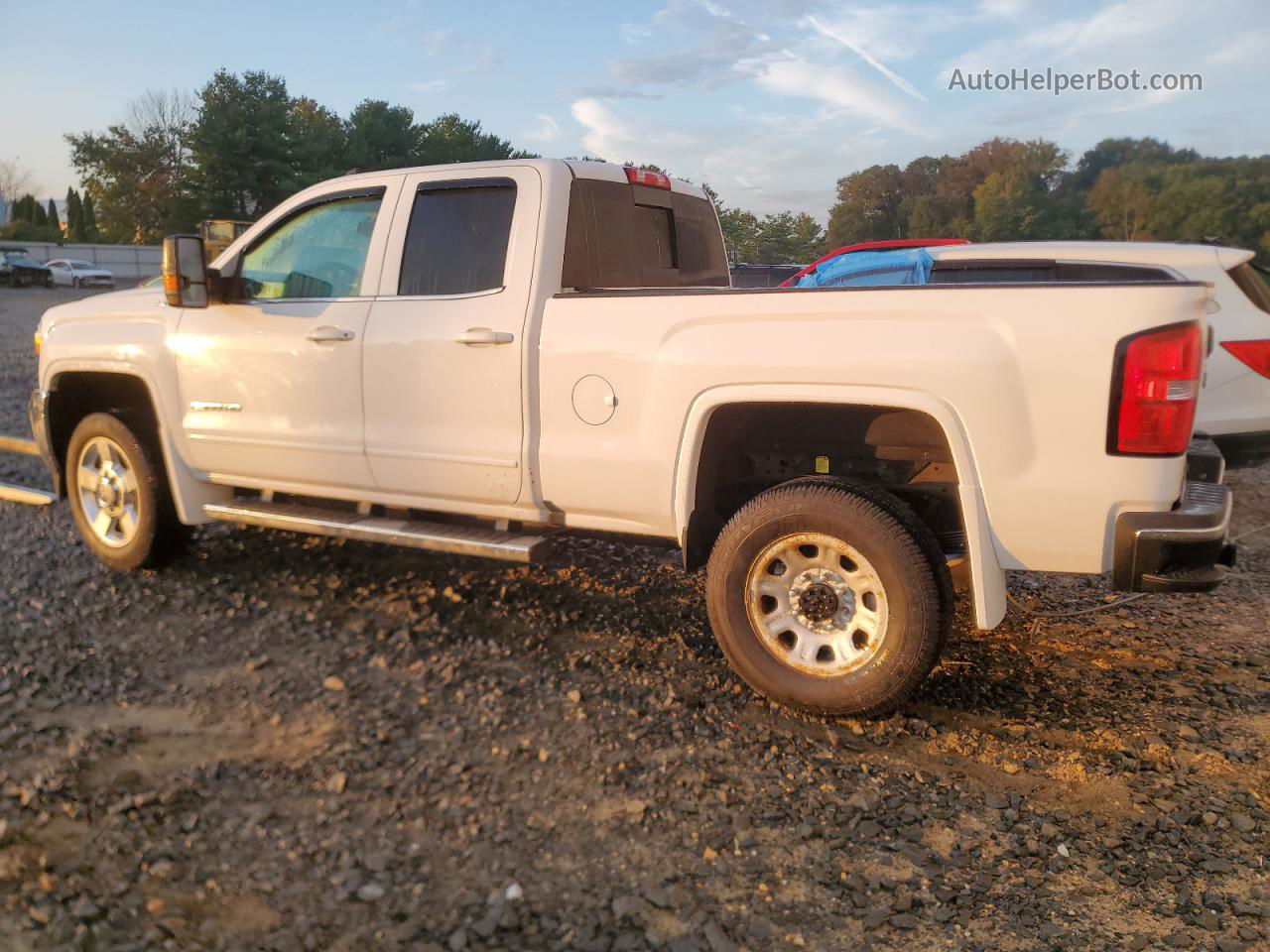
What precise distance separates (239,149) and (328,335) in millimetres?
51239

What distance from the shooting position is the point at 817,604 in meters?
3.80

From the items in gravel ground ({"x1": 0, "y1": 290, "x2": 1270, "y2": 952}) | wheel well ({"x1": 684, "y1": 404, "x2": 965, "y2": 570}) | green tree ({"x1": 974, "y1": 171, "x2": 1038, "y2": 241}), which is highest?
green tree ({"x1": 974, "y1": 171, "x2": 1038, "y2": 241})

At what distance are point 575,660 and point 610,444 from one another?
996mm

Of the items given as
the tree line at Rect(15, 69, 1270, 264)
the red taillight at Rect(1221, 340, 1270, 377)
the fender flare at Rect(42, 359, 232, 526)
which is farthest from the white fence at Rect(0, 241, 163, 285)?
the red taillight at Rect(1221, 340, 1270, 377)

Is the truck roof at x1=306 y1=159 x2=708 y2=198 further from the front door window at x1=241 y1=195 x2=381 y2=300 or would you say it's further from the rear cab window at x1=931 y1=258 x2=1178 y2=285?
the rear cab window at x1=931 y1=258 x2=1178 y2=285

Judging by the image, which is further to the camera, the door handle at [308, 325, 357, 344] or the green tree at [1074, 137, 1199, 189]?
the green tree at [1074, 137, 1199, 189]

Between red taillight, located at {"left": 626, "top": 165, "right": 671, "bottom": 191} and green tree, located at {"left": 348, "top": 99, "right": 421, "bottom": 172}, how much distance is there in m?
53.0

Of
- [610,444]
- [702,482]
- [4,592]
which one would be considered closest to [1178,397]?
[702,482]

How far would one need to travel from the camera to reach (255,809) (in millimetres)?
3109

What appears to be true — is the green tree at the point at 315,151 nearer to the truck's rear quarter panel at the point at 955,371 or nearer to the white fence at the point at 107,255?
the white fence at the point at 107,255

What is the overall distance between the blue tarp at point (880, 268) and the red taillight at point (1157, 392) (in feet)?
14.4

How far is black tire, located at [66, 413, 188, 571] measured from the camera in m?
5.36

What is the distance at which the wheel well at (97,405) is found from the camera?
5527mm

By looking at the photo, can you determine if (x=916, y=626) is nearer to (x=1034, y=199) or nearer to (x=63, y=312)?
(x=63, y=312)
